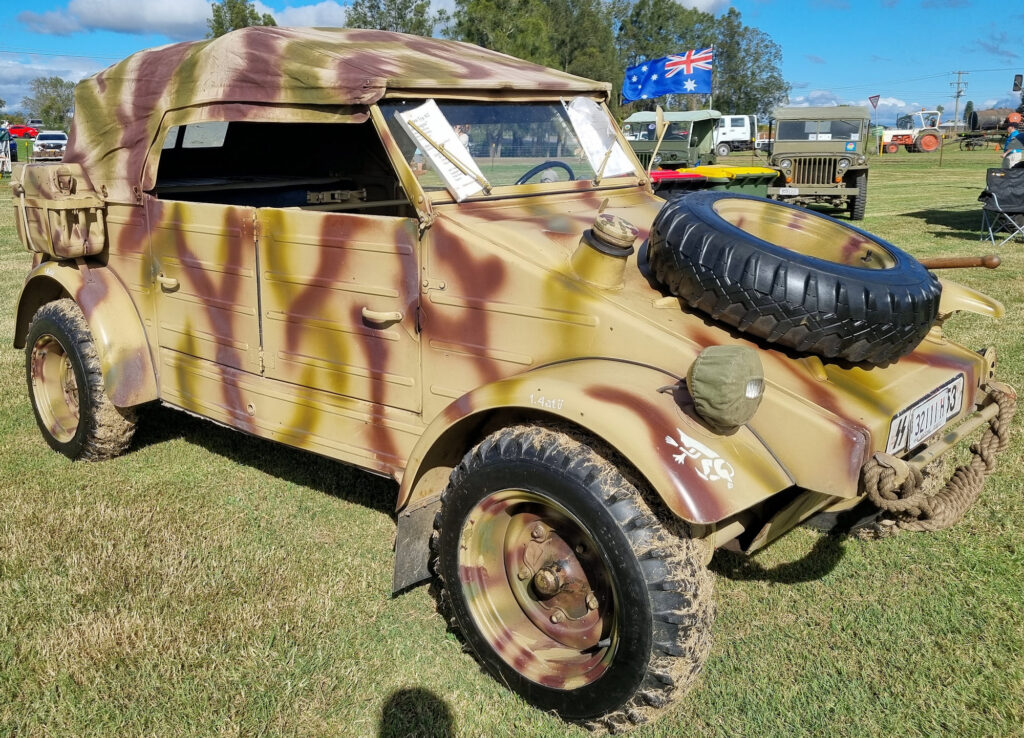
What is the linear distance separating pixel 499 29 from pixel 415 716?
44.1 metres

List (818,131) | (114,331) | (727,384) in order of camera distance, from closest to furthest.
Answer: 1. (727,384)
2. (114,331)
3. (818,131)

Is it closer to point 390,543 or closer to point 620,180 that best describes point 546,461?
point 390,543

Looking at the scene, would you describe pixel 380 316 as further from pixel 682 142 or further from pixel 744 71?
pixel 744 71

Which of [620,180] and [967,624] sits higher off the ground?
[620,180]

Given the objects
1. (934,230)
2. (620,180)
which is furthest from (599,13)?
(620,180)

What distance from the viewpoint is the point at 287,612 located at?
134 inches

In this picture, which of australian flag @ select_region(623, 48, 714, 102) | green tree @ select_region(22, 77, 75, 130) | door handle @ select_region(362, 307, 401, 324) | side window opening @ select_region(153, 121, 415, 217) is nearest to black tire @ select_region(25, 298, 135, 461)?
side window opening @ select_region(153, 121, 415, 217)

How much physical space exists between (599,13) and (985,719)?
209ft

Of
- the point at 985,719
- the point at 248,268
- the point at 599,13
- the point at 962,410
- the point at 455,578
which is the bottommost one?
the point at 985,719

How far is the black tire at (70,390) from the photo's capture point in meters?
4.48

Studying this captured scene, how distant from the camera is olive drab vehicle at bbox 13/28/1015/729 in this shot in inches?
101

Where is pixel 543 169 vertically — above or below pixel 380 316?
above

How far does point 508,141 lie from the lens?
12.1ft

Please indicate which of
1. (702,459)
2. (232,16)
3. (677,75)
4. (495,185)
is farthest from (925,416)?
(232,16)
